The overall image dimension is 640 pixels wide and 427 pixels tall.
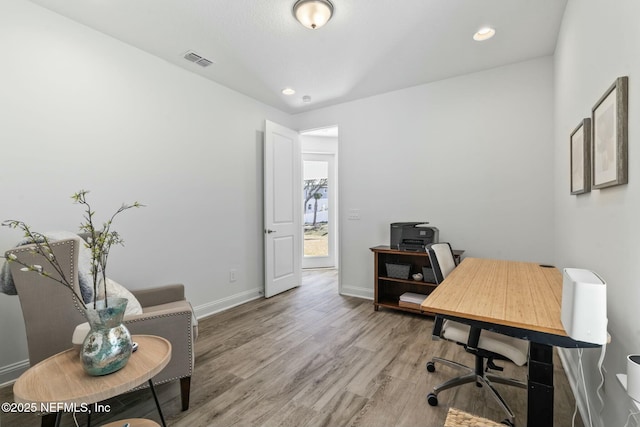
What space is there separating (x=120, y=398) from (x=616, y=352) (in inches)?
102

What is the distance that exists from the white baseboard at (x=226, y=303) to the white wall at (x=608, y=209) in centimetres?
314

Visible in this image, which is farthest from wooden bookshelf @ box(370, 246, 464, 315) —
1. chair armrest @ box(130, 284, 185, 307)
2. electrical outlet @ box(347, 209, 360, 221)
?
chair armrest @ box(130, 284, 185, 307)

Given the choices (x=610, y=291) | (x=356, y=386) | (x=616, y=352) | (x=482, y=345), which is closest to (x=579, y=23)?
(x=610, y=291)

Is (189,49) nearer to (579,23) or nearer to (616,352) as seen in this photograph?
(579,23)

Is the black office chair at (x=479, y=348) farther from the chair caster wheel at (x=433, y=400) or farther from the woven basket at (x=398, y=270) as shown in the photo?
the woven basket at (x=398, y=270)

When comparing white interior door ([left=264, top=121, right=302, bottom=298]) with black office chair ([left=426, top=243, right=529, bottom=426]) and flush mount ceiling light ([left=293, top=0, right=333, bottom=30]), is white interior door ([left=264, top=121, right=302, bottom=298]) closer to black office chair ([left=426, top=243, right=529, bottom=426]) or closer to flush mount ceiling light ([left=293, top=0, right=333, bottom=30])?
flush mount ceiling light ([left=293, top=0, right=333, bottom=30])

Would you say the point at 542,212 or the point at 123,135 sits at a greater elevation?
the point at 123,135

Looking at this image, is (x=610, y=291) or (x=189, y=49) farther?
(x=189, y=49)

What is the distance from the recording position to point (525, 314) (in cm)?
119

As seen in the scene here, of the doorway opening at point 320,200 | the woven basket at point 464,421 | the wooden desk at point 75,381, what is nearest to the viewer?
the woven basket at point 464,421

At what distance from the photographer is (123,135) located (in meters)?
2.52

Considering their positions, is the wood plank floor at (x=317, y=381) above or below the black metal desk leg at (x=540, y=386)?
below

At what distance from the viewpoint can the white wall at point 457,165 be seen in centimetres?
282

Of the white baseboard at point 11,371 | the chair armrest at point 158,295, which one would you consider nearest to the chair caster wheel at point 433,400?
the chair armrest at point 158,295
